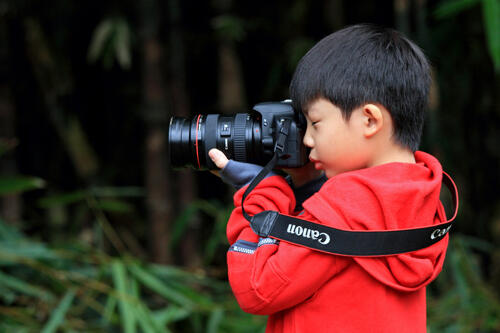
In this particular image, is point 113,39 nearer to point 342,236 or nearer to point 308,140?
point 308,140

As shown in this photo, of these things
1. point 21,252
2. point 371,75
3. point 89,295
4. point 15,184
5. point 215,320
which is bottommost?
point 215,320

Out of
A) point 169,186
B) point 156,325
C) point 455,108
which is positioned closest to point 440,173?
point 156,325

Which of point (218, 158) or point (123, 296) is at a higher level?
point (218, 158)

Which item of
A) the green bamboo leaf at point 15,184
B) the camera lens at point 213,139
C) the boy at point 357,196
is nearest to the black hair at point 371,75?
the boy at point 357,196

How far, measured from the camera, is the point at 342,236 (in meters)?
0.62

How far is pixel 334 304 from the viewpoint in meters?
0.65

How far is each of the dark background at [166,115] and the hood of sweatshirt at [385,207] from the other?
3.21 feet

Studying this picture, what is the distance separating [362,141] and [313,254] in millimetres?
152

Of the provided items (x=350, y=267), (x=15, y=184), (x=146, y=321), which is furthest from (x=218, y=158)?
(x=15, y=184)

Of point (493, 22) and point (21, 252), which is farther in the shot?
point (21, 252)

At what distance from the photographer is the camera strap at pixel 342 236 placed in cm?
62

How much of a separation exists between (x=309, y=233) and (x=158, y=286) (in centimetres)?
98

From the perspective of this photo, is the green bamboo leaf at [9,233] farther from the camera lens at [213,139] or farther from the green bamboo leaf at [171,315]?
the camera lens at [213,139]

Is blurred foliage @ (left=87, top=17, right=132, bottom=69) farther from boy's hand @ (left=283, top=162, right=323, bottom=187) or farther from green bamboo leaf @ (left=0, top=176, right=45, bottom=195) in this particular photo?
boy's hand @ (left=283, top=162, right=323, bottom=187)
